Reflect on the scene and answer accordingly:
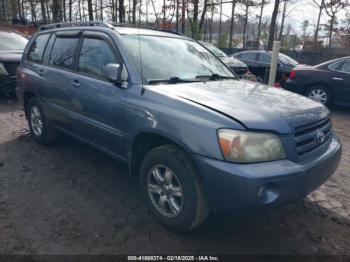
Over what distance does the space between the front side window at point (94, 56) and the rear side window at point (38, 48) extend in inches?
48.8

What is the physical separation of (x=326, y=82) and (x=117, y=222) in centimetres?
726

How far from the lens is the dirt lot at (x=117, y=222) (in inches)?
Answer: 114

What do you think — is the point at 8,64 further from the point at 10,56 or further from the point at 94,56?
the point at 94,56

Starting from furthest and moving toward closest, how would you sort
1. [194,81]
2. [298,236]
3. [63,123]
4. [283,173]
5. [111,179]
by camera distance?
[63,123], [111,179], [194,81], [298,236], [283,173]

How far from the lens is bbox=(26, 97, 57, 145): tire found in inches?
198

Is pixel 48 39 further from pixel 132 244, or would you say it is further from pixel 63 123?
pixel 132 244

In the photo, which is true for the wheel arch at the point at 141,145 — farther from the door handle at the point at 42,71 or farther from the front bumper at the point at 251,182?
the door handle at the point at 42,71

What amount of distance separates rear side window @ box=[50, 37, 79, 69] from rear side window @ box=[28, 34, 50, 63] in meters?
0.39

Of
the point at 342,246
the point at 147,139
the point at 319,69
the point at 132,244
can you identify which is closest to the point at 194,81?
the point at 147,139

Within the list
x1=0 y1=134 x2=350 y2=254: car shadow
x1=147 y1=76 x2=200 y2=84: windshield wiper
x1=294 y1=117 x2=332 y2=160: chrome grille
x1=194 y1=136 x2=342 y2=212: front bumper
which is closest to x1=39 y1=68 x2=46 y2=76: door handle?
x1=0 y1=134 x2=350 y2=254: car shadow

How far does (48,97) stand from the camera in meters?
4.73

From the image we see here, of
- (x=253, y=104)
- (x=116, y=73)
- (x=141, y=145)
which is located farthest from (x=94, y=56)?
(x=253, y=104)

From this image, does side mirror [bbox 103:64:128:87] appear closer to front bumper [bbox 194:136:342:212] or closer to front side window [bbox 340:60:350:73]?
front bumper [bbox 194:136:342:212]

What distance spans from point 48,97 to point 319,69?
698 centimetres
